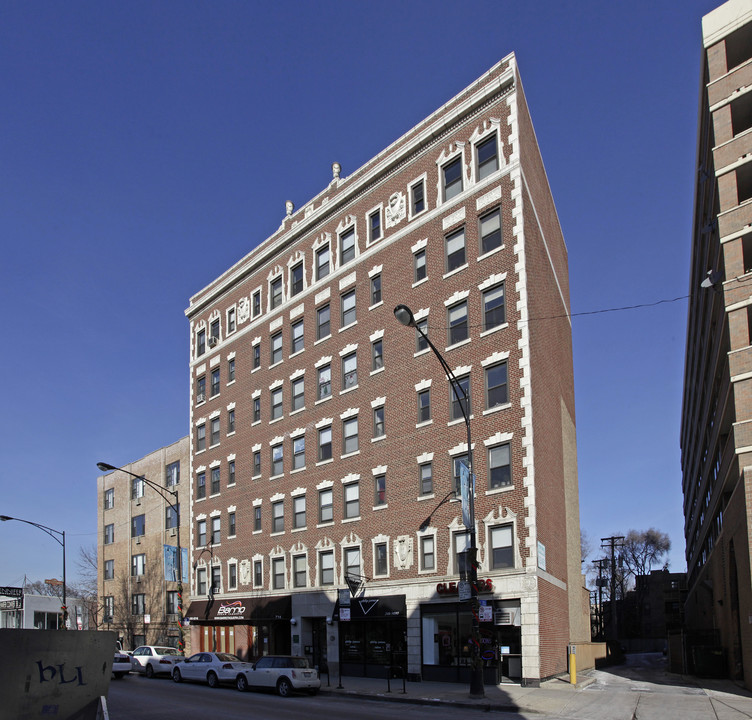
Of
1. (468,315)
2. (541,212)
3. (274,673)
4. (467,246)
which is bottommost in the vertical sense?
(274,673)

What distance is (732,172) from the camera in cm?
2897

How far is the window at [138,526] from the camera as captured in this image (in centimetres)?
5906

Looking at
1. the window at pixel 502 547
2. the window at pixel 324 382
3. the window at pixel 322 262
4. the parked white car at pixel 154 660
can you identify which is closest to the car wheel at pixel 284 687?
the window at pixel 502 547

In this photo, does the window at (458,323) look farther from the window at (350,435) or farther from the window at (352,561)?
the window at (352,561)

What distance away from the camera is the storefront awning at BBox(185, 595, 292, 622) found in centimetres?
3962

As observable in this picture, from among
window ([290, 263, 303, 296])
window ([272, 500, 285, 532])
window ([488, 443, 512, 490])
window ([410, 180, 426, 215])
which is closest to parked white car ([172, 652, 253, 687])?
window ([272, 500, 285, 532])

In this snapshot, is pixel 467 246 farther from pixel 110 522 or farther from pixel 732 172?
pixel 110 522

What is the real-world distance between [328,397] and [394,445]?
617 cm

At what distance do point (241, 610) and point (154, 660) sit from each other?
6924mm

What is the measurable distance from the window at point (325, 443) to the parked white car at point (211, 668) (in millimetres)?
10588

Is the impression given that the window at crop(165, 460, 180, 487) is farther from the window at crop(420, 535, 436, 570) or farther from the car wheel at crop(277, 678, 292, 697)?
the car wheel at crop(277, 678, 292, 697)

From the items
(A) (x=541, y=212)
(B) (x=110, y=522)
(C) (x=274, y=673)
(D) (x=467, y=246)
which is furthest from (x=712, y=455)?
(B) (x=110, y=522)

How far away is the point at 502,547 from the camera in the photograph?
29016 millimetres

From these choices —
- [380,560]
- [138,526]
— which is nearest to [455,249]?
[380,560]
